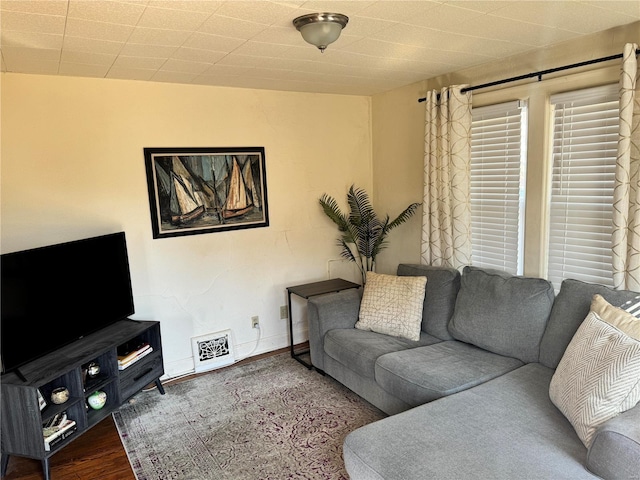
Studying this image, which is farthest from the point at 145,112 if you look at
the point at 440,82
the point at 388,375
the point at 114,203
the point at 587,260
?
the point at 587,260

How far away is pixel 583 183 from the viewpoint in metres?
2.62

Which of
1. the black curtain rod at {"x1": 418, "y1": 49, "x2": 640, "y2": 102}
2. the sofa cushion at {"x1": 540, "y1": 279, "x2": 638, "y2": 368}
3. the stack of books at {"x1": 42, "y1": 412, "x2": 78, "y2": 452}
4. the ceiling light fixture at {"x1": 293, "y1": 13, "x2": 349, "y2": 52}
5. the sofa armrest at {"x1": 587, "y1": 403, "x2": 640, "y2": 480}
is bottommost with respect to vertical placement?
the stack of books at {"x1": 42, "y1": 412, "x2": 78, "y2": 452}

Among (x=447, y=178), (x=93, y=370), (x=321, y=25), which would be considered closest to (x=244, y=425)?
(x=93, y=370)

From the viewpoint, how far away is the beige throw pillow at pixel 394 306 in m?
3.06

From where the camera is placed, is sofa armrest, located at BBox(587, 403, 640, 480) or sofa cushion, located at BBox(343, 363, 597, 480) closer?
sofa armrest, located at BBox(587, 403, 640, 480)

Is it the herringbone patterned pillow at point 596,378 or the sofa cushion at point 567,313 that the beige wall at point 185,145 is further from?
the herringbone patterned pillow at point 596,378

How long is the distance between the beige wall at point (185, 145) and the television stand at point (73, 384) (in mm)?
378

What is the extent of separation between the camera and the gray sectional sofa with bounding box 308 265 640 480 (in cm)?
166

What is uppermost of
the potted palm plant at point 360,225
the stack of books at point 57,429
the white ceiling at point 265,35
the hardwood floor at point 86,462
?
the white ceiling at point 265,35

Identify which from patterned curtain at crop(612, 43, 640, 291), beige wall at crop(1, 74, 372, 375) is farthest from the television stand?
patterned curtain at crop(612, 43, 640, 291)

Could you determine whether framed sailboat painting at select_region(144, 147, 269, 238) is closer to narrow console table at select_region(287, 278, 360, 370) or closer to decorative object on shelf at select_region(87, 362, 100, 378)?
narrow console table at select_region(287, 278, 360, 370)

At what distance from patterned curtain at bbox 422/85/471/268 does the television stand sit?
2.18 metres

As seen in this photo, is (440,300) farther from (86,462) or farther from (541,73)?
(86,462)

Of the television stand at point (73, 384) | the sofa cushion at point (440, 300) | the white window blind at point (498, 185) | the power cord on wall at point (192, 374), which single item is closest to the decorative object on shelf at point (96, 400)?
the television stand at point (73, 384)
